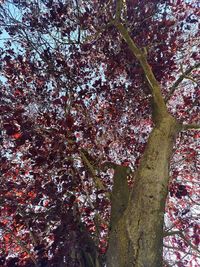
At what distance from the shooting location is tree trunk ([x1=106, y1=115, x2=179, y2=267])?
9.18 feet

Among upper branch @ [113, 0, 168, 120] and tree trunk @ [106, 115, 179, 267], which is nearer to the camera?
tree trunk @ [106, 115, 179, 267]

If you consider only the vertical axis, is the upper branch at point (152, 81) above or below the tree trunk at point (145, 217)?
above

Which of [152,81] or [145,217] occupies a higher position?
[152,81]

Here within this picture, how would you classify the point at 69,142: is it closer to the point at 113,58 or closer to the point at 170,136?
the point at 170,136

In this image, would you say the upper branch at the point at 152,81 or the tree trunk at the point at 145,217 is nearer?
the tree trunk at the point at 145,217

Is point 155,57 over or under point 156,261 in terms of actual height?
over

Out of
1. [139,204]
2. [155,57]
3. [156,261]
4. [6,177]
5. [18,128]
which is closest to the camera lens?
[156,261]

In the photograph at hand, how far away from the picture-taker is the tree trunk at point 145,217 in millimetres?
2797

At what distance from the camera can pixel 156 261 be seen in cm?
277

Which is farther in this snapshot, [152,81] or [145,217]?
[152,81]

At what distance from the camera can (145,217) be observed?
9.80 feet

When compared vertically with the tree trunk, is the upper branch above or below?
above

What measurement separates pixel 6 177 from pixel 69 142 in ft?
4.47

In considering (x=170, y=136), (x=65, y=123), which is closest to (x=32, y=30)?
(x=65, y=123)
